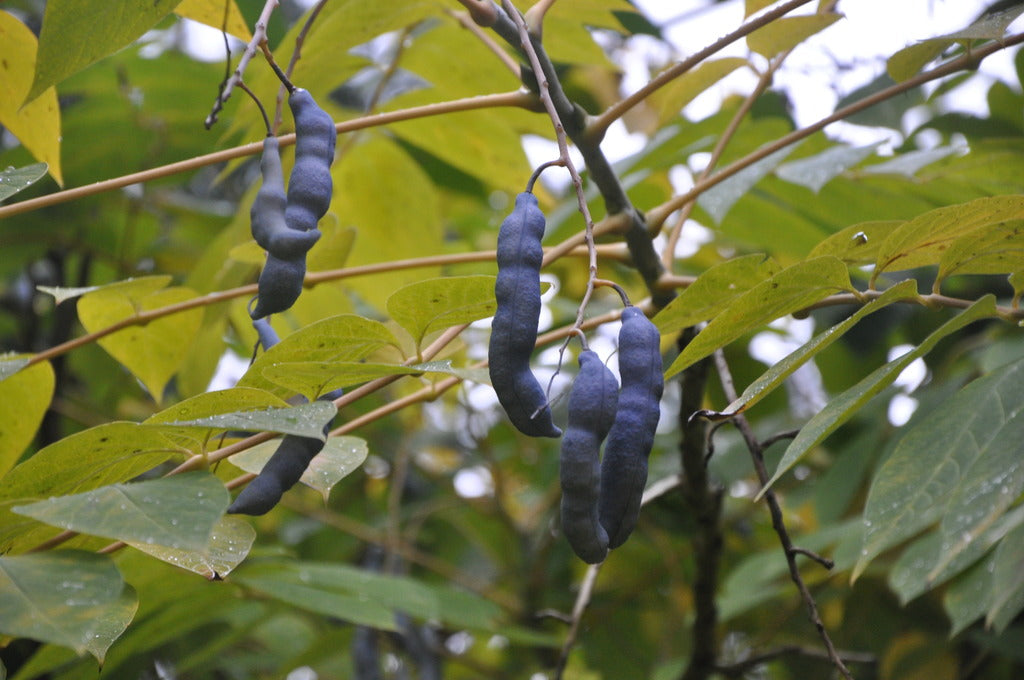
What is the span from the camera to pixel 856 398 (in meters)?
0.71

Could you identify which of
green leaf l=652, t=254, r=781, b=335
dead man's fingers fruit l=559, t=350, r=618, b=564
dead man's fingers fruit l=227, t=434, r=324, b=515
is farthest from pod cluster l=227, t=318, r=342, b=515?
green leaf l=652, t=254, r=781, b=335

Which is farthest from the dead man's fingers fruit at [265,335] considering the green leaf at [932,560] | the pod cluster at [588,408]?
the green leaf at [932,560]

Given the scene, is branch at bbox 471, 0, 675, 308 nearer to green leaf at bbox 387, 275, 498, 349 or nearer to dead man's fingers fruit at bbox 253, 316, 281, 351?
green leaf at bbox 387, 275, 498, 349

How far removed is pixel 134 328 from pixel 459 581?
3.56 feet

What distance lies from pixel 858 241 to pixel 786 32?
1.31 feet

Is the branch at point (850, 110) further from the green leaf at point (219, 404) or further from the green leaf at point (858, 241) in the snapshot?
the green leaf at point (219, 404)

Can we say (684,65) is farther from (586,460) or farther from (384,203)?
(384,203)

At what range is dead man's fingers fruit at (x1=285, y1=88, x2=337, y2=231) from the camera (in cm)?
76

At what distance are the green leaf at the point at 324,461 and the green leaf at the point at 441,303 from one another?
12cm

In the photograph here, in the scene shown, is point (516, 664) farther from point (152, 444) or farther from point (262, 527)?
point (152, 444)

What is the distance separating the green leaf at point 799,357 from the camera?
724mm

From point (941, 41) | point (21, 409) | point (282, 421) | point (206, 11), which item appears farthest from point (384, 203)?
point (282, 421)

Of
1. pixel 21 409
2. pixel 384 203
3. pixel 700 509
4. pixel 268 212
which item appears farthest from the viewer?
pixel 384 203

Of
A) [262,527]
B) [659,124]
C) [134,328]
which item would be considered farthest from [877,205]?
[262,527]
